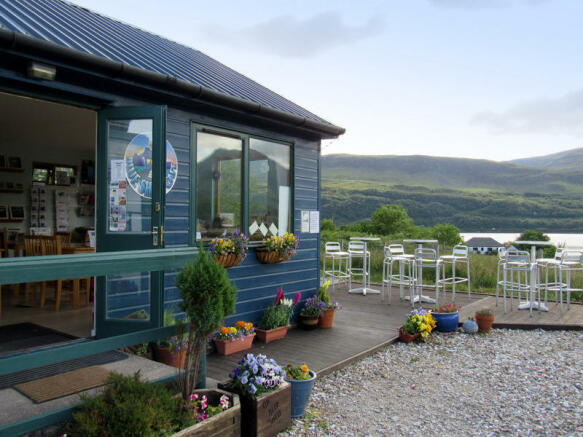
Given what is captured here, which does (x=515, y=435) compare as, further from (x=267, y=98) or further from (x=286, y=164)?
(x=267, y=98)

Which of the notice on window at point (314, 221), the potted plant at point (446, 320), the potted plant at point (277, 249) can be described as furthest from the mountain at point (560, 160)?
the potted plant at point (277, 249)

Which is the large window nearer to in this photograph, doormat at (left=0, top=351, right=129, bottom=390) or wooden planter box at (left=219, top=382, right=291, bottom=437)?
doormat at (left=0, top=351, right=129, bottom=390)

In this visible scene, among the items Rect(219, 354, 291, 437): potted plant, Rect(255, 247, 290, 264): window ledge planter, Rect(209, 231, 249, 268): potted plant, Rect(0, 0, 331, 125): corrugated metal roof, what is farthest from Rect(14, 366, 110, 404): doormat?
Rect(0, 0, 331, 125): corrugated metal roof

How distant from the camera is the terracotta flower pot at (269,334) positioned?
4.70 meters

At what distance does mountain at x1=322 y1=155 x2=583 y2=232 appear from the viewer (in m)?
51.1

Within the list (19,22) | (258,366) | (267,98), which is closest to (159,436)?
(258,366)

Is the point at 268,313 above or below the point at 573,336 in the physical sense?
above

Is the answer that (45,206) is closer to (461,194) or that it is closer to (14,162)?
(14,162)

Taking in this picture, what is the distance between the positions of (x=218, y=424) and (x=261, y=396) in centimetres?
38

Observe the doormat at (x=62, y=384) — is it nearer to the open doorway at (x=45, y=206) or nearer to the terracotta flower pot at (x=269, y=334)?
the open doorway at (x=45, y=206)

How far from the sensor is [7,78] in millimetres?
2939

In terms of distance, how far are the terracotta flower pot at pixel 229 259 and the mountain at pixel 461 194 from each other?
4617 centimetres

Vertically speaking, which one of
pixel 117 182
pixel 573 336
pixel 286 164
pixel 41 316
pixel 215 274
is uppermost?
pixel 286 164

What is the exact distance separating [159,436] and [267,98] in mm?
4134
